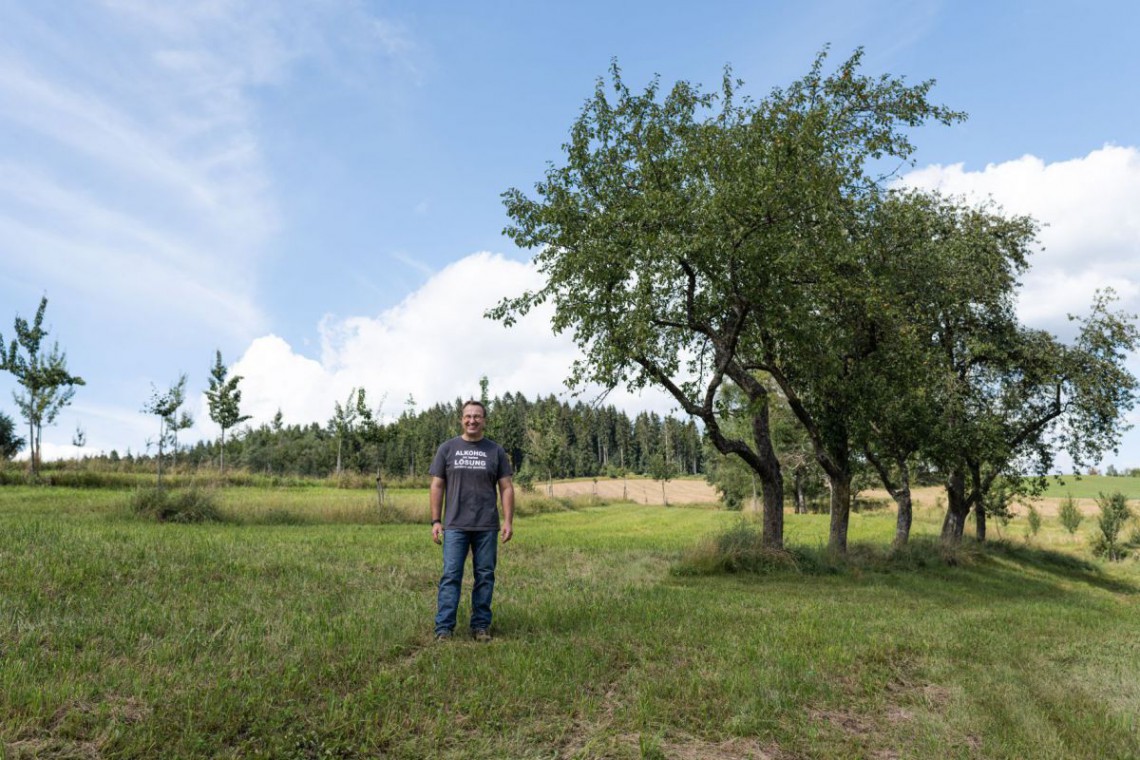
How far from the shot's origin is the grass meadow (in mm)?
4672

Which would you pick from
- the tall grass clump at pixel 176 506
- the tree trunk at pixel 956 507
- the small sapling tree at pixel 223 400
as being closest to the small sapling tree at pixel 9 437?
the small sapling tree at pixel 223 400

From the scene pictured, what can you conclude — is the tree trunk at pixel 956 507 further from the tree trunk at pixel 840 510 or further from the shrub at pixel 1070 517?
the shrub at pixel 1070 517

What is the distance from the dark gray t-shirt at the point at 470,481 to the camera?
7590 mm

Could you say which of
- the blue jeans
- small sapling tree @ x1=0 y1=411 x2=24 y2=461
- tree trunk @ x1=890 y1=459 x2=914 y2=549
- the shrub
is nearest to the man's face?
the blue jeans

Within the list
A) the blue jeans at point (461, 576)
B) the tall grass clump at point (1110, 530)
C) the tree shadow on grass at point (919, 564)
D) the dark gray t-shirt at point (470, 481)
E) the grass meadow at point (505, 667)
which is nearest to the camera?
the grass meadow at point (505, 667)

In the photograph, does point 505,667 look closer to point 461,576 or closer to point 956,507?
point 461,576

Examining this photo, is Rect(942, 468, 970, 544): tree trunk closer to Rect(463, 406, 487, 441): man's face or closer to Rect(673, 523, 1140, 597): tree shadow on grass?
Rect(673, 523, 1140, 597): tree shadow on grass

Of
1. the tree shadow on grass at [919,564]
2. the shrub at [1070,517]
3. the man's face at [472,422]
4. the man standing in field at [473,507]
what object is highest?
the man's face at [472,422]

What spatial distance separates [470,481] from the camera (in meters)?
7.69

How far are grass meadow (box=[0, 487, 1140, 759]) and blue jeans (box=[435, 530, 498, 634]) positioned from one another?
33 cm

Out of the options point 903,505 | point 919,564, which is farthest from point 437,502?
point 903,505

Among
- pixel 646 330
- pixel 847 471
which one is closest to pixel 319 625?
pixel 646 330

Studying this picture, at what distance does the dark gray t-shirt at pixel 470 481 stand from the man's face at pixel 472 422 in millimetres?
115

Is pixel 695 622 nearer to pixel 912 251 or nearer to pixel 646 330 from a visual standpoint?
pixel 646 330
